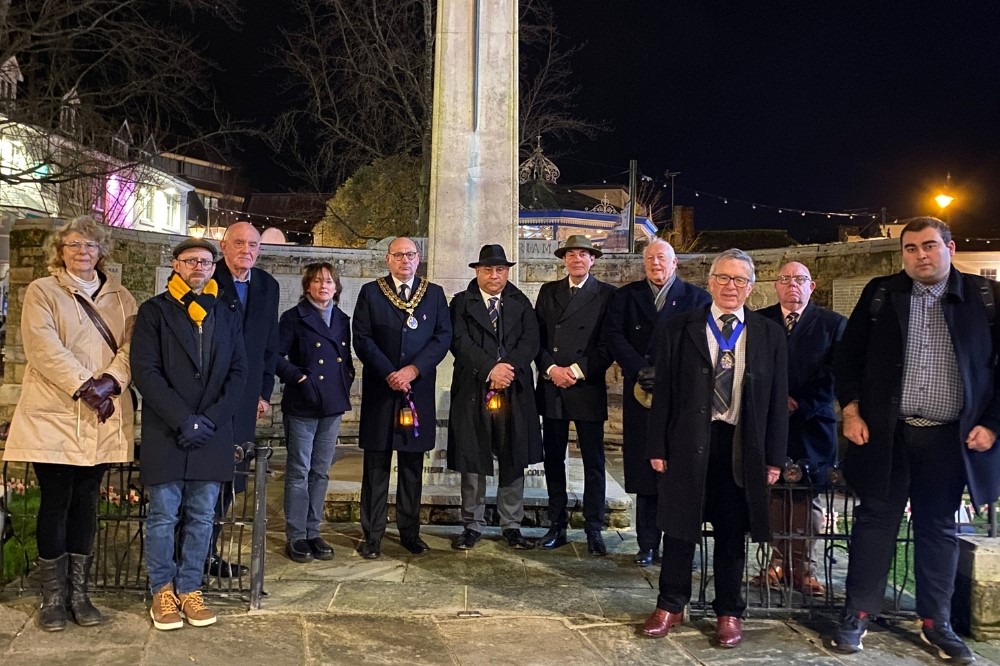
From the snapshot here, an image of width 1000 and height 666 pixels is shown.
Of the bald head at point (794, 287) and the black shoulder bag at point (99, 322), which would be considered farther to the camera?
the bald head at point (794, 287)

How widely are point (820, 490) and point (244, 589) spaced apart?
126 inches

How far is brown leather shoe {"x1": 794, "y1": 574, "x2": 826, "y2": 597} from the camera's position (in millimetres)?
4272

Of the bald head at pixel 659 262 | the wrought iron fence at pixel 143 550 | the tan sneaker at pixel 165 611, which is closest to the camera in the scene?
the tan sneaker at pixel 165 611

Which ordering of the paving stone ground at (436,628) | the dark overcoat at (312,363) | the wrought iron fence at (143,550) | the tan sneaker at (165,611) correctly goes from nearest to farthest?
the paving stone ground at (436,628) < the tan sneaker at (165,611) < the wrought iron fence at (143,550) < the dark overcoat at (312,363)

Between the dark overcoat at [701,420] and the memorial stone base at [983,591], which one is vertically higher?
the dark overcoat at [701,420]

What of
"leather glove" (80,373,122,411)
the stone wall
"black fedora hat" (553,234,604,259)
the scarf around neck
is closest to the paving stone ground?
"leather glove" (80,373,122,411)

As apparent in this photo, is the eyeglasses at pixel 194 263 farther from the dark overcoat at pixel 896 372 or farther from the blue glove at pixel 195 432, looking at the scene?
the dark overcoat at pixel 896 372

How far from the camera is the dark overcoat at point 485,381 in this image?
4988 millimetres

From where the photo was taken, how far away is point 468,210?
5961 mm

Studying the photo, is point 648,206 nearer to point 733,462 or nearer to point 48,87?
point 48,87

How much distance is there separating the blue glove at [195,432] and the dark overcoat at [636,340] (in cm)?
248

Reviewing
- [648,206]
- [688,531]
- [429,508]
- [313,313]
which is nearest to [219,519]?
[313,313]

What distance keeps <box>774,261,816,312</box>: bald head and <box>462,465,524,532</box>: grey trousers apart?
6.72 ft

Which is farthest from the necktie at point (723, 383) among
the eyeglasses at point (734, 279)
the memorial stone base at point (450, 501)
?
the memorial stone base at point (450, 501)
